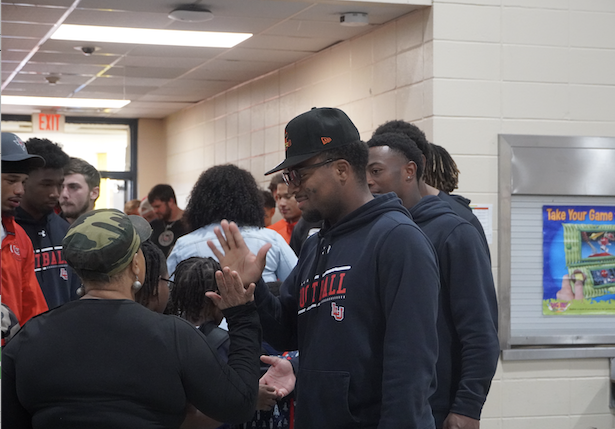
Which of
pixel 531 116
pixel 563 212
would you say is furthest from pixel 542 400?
pixel 531 116

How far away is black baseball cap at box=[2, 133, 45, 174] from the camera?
3.23 m

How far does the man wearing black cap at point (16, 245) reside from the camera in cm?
326

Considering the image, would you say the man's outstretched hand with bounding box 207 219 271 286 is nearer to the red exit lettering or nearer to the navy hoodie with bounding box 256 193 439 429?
the navy hoodie with bounding box 256 193 439 429

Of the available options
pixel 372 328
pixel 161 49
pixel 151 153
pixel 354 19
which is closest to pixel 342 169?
pixel 372 328

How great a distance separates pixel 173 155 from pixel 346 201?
9.46 m

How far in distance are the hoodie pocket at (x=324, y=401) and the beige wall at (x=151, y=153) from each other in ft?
32.9

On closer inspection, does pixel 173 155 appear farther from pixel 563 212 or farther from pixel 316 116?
pixel 316 116

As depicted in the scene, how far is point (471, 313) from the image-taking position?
2500 millimetres

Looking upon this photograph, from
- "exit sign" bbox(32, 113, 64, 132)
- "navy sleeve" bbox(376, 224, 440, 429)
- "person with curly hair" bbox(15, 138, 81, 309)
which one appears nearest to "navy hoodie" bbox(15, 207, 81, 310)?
"person with curly hair" bbox(15, 138, 81, 309)

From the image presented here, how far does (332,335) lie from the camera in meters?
2.07

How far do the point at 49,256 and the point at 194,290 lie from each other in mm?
1491

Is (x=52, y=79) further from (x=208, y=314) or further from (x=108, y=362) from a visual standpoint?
(x=108, y=362)

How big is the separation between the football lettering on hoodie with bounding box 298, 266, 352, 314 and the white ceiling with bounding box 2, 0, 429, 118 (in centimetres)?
330

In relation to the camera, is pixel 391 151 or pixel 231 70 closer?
pixel 391 151
